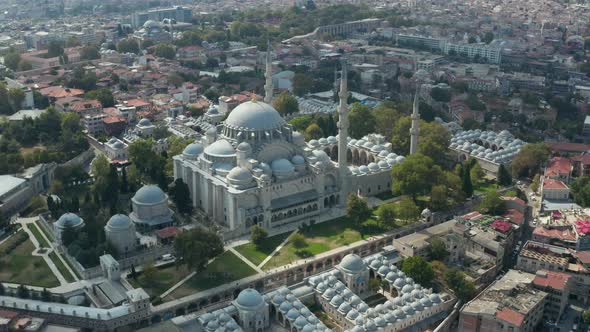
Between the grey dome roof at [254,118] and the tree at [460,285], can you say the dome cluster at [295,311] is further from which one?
the grey dome roof at [254,118]

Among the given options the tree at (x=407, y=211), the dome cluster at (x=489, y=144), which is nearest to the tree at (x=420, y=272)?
the tree at (x=407, y=211)

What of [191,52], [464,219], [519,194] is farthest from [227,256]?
[191,52]

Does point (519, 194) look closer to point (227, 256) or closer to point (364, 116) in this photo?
point (364, 116)

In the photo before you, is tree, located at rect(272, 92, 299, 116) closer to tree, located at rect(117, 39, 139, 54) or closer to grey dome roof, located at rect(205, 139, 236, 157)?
grey dome roof, located at rect(205, 139, 236, 157)

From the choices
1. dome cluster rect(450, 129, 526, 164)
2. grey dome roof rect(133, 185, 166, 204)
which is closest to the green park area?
grey dome roof rect(133, 185, 166, 204)

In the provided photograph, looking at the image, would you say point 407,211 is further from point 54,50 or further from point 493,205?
point 54,50

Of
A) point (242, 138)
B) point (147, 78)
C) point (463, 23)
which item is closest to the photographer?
point (242, 138)
